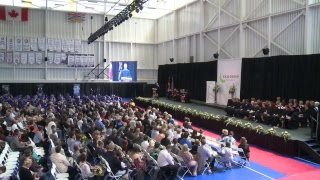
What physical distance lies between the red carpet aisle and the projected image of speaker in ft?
55.9

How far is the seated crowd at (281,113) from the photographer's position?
500 inches

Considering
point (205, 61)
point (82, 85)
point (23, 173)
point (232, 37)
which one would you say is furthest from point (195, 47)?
point (23, 173)

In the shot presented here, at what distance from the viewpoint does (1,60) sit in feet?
83.4

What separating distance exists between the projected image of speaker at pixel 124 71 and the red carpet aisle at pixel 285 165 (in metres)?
17.0

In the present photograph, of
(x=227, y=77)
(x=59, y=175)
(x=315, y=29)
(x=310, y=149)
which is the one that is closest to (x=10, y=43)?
(x=227, y=77)

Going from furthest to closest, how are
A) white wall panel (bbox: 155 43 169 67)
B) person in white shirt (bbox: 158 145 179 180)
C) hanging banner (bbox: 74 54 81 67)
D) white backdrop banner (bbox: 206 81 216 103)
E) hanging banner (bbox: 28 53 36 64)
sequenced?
white wall panel (bbox: 155 43 169 67)
hanging banner (bbox: 74 54 81 67)
hanging banner (bbox: 28 53 36 64)
white backdrop banner (bbox: 206 81 216 103)
person in white shirt (bbox: 158 145 179 180)

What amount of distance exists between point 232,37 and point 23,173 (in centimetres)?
1692

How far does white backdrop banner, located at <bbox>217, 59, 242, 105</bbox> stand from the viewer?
18422 mm

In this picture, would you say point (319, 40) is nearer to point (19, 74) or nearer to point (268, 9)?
point (268, 9)

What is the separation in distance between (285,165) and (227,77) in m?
10.3

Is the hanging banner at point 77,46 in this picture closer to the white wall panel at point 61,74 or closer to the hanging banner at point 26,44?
the white wall panel at point 61,74

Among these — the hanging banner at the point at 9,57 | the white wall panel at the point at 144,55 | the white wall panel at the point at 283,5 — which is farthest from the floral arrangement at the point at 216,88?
the hanging banner at the point at 9,57

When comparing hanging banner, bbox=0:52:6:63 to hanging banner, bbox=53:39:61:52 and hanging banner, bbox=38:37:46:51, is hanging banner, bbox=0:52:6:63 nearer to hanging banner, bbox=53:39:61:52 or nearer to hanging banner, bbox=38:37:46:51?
hanging banner, bbox=38:37:46:51

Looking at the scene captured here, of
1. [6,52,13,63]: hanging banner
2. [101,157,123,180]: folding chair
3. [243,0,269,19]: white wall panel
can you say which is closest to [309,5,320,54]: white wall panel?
[243,0,269,19]: white wall panel
